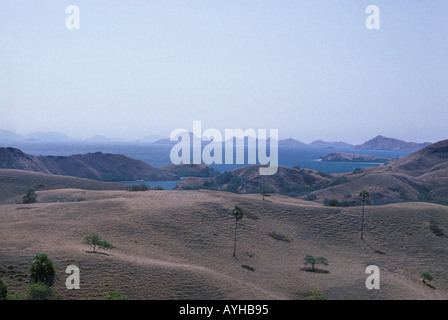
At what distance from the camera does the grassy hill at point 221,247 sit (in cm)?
2045

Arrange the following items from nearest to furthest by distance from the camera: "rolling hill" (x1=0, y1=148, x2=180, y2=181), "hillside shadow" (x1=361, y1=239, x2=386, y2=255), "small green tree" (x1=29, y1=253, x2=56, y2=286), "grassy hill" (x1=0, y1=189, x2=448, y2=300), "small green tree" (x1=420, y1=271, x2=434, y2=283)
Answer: "small green tree" (x1=29, y1=253, x2=56, y2=286) → "grassy hill" (x1=0, y1=189, x2=448, y2=300) → "small green tree" (x1=420, y1=271, x2=434, y2=283) → "hillside shadow" (x1=361, y1=239, x2=386, y2=255) → "rolling hill" (x1=0, y1=148, x2=180, y2=181)

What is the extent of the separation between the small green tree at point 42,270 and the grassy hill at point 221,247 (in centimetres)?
66

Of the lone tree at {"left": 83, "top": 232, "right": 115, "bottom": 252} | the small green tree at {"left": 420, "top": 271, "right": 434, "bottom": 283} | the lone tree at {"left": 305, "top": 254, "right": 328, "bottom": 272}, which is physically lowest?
the small green tree at {"left": 420, "top": 271, "right": 434, "bottom": 283}

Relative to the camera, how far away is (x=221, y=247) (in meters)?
32.7

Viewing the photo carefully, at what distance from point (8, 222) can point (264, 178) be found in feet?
267

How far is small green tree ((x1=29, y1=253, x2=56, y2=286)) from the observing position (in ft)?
58.2

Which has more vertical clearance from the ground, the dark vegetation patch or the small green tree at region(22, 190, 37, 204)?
the small green tree at region(22, 190, 37, 204)

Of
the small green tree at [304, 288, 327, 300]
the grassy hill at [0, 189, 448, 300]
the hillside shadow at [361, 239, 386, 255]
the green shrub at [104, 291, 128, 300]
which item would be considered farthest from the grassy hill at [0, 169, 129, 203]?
the hillside shadow at [361, 239, 386, 255]

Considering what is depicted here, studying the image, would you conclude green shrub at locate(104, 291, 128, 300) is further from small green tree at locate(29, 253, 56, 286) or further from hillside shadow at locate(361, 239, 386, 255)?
hillside shadow at locate(361, 239, 386, 255)

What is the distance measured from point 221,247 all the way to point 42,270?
18.2 metres

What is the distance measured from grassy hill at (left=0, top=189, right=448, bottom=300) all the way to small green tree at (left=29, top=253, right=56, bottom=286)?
656 mm
